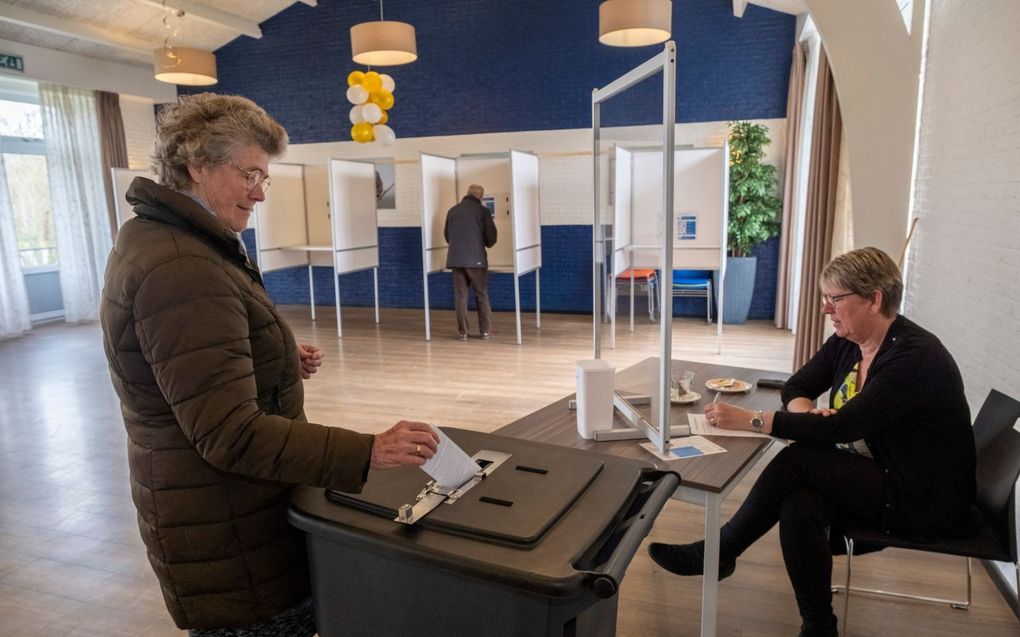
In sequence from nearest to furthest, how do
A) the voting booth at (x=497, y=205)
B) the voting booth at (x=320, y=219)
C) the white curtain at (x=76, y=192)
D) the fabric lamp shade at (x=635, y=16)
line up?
the fabric lamp shade at (x=635, y=16) < the voting booth at (x=497, y=205) < the voting booth at (x=320, y=219) < the white curtain at (x=76, y=192)

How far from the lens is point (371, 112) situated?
664 cm

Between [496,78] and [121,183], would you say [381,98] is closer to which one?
[496,78]

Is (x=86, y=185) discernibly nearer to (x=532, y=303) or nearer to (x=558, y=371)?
(x=532, y=303)

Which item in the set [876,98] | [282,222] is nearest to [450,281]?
[282,222]

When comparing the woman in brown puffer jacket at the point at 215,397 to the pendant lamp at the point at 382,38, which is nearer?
the woman in brown puffer jacket at the point at 215,397

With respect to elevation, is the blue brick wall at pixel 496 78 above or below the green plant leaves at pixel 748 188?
above

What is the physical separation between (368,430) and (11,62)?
6.72 m

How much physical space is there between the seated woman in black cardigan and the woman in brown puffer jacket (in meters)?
1.21

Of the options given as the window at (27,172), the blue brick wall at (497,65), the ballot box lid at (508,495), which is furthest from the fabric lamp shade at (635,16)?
the window at (27,172)

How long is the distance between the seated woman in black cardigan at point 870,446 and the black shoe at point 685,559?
8.3 inches

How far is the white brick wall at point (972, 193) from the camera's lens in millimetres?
2326

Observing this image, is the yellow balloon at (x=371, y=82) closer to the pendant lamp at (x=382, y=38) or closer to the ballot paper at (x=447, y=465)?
the pendant lamp at (x=382, y=38)

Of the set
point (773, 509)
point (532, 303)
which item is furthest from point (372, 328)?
point (773, 509)

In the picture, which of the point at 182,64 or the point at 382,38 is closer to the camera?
the point at 382,38
